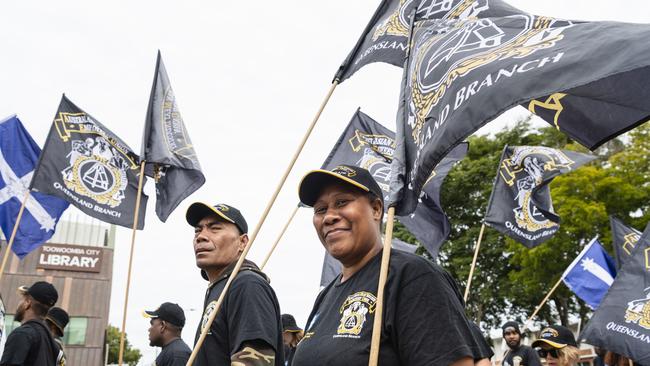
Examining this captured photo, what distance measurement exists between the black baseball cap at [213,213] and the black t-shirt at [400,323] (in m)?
1.76

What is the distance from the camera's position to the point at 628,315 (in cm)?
661

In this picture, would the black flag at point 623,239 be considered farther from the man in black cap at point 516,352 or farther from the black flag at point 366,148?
the black flag at point 366,148

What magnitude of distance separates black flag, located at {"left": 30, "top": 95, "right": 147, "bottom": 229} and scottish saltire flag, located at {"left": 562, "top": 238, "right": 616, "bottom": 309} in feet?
28.3

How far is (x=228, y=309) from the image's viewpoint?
3.59m

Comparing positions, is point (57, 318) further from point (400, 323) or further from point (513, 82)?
point (513, 82)

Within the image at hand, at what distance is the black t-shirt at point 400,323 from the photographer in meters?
2.21

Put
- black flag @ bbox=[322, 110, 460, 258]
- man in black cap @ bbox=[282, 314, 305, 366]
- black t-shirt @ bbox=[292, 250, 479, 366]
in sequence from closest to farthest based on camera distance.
Answer: black t-shirt @ bbox=[292, 250, 479, 366] → man in black cap @ bbox=[282, 314, 305, 366] → black flag @ bbox=[322, 110, 460, 258]

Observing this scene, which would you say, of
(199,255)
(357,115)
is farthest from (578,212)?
(199,255)

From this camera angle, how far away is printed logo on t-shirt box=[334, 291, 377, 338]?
2449 millimetres

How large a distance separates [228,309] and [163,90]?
5979 millimetres

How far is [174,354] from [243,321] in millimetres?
3607

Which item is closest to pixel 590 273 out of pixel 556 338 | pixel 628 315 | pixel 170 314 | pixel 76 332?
pixel 628 315

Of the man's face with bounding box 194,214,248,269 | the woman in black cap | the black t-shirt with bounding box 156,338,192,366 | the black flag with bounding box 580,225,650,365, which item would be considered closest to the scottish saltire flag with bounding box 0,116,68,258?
the black t-shirt with bounding box 156,338,192,366

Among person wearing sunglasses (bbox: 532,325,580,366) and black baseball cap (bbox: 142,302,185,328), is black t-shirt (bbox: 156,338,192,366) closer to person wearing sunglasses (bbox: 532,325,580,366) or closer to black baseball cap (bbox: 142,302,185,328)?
black baseball cap (bbox: 142,302,185,328)
